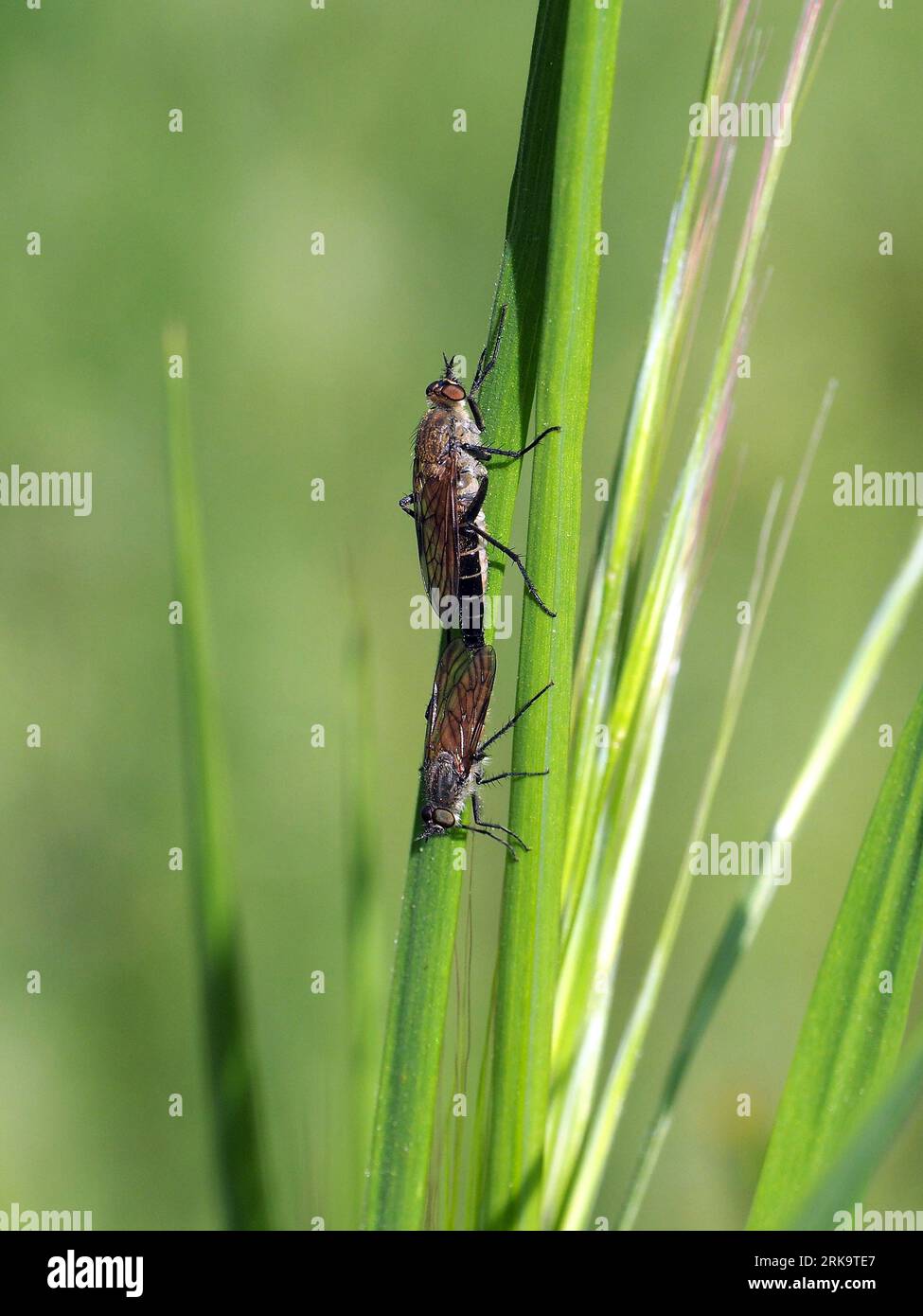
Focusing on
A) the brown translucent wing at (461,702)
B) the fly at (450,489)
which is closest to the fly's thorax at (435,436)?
the fly at (450,489)

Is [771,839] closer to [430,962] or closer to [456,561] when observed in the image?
[430,962]

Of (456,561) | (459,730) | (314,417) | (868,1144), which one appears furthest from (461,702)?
(314,417)

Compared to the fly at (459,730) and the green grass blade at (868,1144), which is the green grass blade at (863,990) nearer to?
the green grass blade at (868,1144)

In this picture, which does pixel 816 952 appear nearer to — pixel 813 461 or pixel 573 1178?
pixel 813 461

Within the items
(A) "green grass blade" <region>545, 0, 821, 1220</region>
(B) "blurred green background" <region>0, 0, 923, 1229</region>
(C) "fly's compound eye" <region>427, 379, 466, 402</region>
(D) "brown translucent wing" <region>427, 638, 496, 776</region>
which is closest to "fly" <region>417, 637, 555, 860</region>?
(D) "brown translucent wing" <region>427, 638, 496, 776</region>
